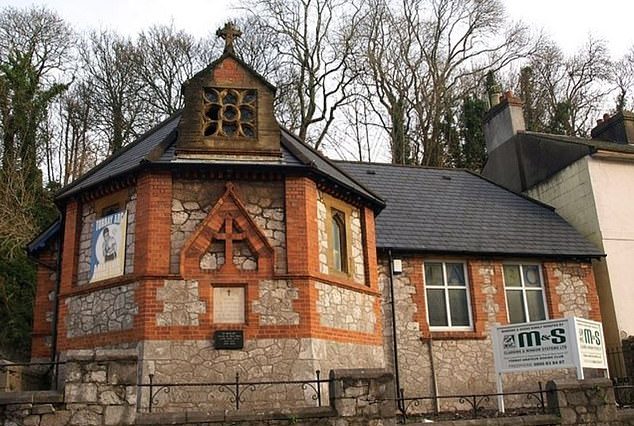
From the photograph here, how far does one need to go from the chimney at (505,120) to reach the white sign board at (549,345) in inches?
461

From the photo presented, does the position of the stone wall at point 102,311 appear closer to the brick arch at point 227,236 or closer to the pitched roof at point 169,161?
the brick arch at point 227,236

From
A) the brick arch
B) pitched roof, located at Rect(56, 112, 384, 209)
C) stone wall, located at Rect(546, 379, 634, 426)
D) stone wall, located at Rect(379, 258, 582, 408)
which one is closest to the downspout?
pitched roof, located at Rect(56, 112, 384, 209)

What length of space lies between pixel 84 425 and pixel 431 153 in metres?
28.2

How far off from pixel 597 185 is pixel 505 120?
4.93m

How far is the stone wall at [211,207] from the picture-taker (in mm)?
11789

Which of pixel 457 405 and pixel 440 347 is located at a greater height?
pixel 440 347

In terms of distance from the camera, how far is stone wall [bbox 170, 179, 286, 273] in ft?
38.7

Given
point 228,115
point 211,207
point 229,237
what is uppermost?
point 228,115

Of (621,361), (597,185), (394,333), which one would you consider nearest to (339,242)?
(394,333)

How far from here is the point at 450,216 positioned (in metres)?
18.8

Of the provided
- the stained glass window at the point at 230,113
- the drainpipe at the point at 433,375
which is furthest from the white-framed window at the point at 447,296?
the stained glass window at the point at 230,113

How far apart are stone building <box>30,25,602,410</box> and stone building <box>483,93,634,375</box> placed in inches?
184

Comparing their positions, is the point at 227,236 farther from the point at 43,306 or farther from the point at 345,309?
the point at 43,306

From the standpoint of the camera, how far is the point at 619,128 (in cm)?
2236
